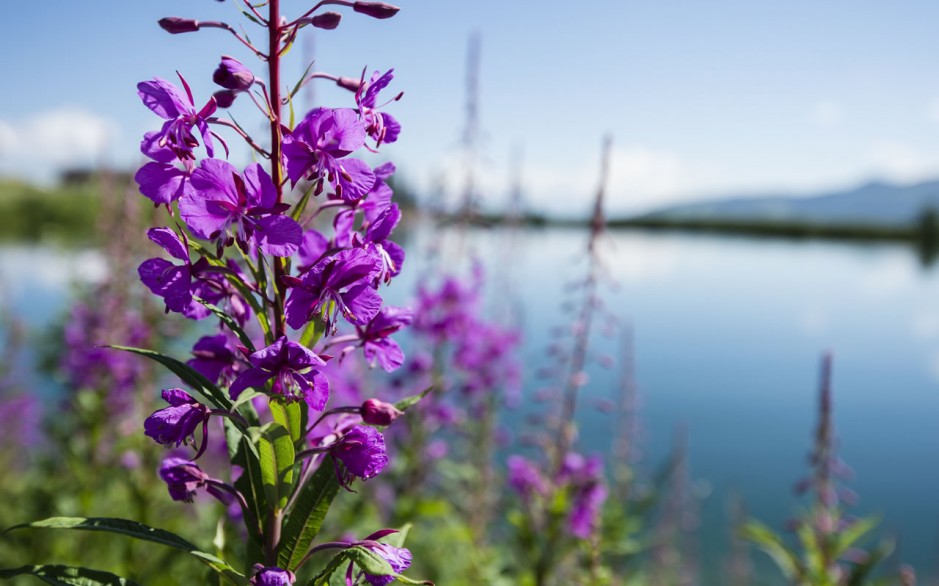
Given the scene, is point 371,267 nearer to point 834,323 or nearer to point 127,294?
point 127,294

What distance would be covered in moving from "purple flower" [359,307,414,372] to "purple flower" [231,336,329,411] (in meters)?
0.29

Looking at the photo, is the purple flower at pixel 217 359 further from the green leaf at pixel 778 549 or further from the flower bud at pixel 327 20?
the green leaf at pixel 778 549

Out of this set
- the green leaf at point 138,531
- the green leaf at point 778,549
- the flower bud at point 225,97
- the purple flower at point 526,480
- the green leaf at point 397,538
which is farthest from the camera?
the purple flower at point 526,480

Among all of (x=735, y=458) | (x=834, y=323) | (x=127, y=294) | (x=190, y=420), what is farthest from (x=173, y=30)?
(x=834, y=323)

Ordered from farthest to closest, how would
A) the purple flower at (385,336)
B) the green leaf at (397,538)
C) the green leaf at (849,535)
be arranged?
the green leaf at (849,535) < the purple flower at (385,336) < the green leaf at (397,538)

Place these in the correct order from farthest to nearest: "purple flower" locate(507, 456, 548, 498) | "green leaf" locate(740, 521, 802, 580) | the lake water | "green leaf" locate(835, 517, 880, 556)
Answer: the lake water → "purple flower" locate(507, 456, 548, 498) → "green leaf" locate(835, 517, 880, 556) → "green leaf" locate(740, 521, 802, 580)

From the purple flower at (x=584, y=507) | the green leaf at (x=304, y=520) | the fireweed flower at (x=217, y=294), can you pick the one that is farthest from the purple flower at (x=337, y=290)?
the purple flower at (x=584, y=507)

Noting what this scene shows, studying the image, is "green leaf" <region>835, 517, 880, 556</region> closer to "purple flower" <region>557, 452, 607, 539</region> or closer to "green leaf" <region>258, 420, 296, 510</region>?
"purple flower" <region>557, 452, 607, 539</region>

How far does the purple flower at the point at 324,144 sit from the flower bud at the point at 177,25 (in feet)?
1.23

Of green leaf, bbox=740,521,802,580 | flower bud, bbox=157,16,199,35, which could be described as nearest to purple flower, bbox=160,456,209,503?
flower bud, bbox=157,16,199,35

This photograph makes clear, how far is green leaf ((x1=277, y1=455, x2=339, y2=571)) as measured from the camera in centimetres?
162

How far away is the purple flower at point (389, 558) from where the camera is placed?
1.46 m

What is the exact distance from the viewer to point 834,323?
33.8 meters

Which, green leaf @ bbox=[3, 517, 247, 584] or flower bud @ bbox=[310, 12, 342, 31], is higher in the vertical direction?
flower bud @ bbox=[310, 12, 342, 31]
